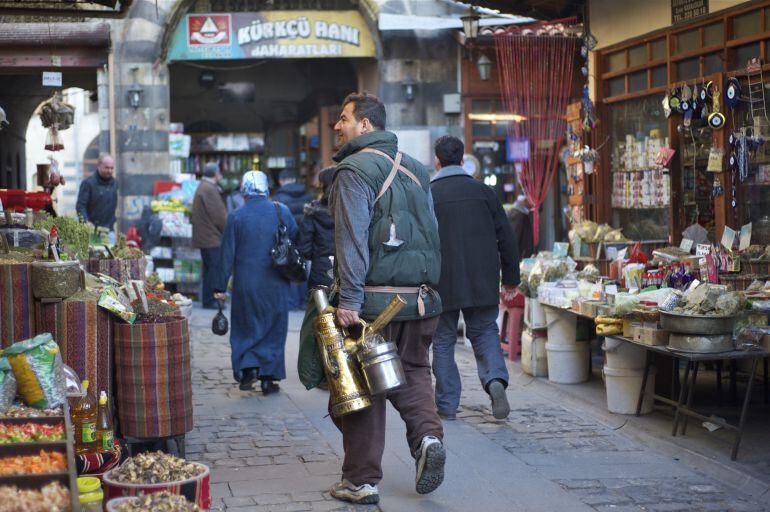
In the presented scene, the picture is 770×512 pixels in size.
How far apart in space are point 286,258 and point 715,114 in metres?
3.93

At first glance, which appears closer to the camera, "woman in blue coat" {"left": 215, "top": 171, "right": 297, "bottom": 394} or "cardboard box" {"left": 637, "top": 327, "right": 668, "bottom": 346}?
"cardboard box" {"left": 637, "top": 327, "right": 668, "bottom": 346}

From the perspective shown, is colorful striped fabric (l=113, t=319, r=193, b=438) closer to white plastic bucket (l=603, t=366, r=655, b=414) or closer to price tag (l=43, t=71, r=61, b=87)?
white plastic bucket (l=603, t=366, r=655, b=414)

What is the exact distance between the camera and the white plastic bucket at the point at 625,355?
7801 mm

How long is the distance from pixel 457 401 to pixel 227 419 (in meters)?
1.74

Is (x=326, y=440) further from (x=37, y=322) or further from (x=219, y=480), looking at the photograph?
(x=37, y=322)

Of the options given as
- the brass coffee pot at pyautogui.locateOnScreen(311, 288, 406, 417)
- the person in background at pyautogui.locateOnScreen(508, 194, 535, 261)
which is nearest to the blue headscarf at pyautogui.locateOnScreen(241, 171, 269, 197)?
the brass coffee pot at pyautogui.locateOnScreen(311, 288, 406, 417)

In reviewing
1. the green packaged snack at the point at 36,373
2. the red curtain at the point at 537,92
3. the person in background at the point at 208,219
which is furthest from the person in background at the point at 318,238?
the red curtain at the point at 537,92

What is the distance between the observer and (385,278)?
540 cm

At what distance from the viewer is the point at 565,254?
10.3 meters

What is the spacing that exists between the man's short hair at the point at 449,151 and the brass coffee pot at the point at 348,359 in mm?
2727

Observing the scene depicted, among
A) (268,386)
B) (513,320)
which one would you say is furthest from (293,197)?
(268,386)

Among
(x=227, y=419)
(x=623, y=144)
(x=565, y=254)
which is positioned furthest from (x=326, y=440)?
(x=623, y=144)

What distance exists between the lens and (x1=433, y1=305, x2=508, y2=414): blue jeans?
25.0ft

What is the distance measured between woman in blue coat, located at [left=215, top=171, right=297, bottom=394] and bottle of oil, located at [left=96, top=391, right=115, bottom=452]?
333 centimetres
